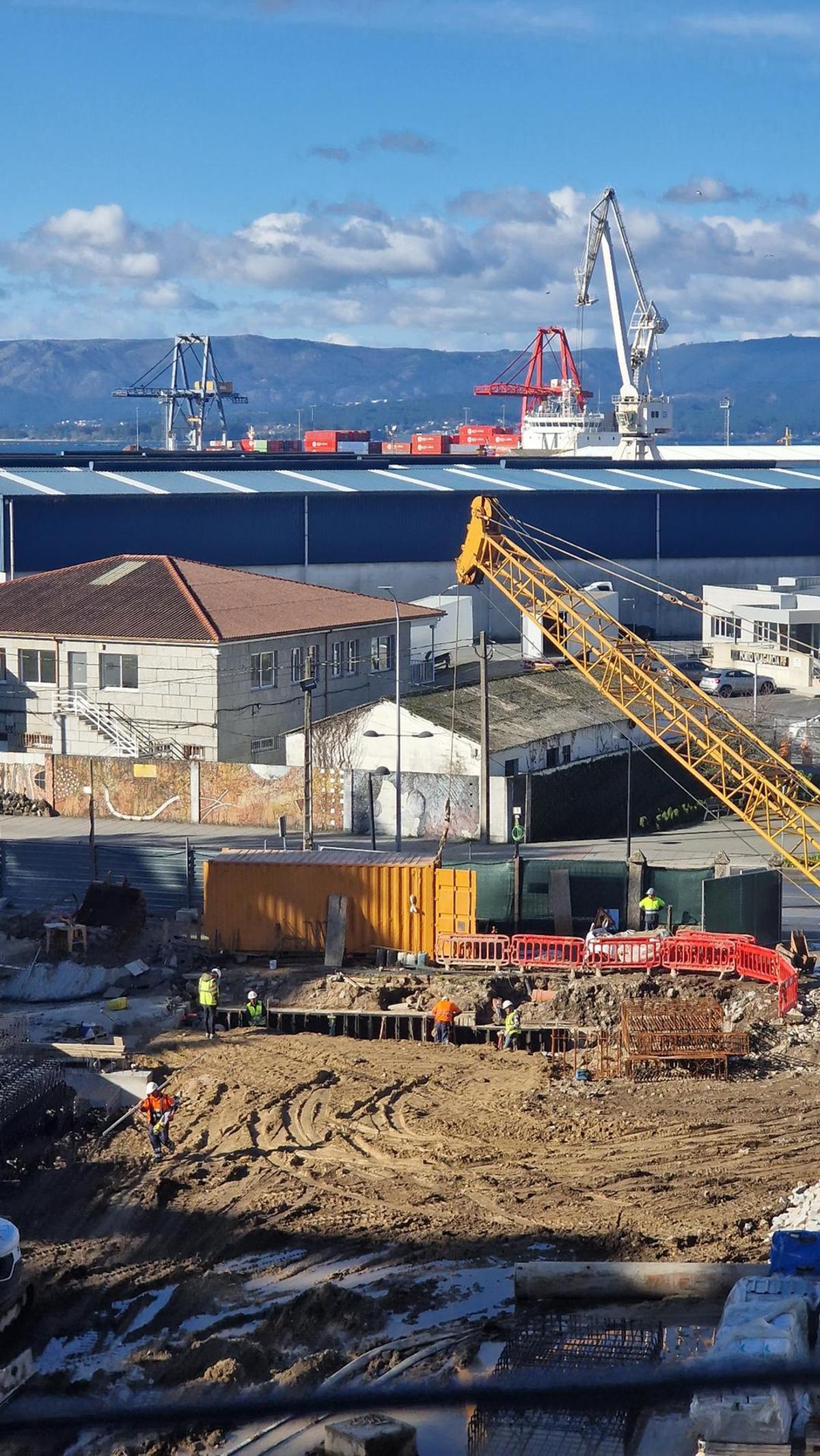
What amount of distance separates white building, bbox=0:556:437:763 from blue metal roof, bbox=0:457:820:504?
12.6m

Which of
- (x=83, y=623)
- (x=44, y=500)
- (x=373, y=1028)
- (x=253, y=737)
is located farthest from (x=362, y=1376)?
(x=44, y=500)

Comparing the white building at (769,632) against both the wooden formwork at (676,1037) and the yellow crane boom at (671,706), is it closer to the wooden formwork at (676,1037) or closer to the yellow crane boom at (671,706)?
the yellow crane boom at (671,706)

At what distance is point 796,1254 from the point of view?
15.4 m

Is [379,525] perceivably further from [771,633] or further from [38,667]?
[38,667]

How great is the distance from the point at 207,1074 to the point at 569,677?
25669 millimetres

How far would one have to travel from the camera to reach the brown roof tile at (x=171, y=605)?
143ft

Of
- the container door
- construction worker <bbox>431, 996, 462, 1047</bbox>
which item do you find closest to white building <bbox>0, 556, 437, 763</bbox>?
the container door

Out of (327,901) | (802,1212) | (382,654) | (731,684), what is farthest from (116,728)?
(802,1212)

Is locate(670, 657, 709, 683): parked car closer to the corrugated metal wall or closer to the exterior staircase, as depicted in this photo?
the corrugated metal wall

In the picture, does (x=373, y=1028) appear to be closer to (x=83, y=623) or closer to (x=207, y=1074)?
(x=207, y=1074)

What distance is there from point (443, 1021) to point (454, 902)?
3.38 meters

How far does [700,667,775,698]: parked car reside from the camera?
5406cm

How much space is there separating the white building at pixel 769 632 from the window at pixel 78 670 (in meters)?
22.3

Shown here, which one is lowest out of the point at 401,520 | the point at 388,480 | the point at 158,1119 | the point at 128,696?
the point at 158,1119
